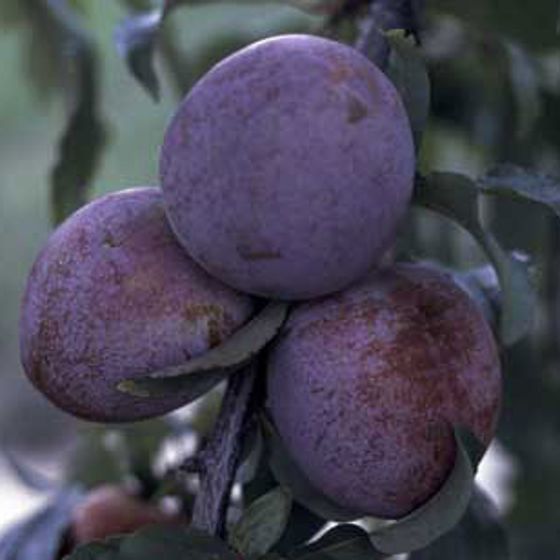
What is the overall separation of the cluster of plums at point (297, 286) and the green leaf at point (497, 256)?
33 mm

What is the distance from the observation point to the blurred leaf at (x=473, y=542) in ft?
3.72

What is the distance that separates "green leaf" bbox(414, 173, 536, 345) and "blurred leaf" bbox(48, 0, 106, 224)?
1.82ft

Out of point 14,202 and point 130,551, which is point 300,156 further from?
point 14,202

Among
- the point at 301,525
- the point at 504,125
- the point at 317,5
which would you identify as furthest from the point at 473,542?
the point at 504,125

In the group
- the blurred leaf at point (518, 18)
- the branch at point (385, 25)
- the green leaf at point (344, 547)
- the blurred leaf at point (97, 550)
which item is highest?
the branch at point (385, 25)

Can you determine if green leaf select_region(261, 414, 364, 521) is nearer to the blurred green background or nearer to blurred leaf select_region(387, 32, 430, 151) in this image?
blurred leaf select_region(387, 32, 430, 151)

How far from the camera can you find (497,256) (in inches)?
34.7

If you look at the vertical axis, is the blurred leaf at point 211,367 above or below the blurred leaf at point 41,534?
above

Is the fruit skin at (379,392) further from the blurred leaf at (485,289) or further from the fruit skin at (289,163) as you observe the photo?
the blurred leaf at (485,289)

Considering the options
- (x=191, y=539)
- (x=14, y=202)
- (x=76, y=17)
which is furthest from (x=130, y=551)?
(x=14, y=202)

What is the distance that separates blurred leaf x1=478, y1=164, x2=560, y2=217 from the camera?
35.0 inches

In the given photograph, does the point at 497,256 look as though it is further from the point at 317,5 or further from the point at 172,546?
the point at 317,5

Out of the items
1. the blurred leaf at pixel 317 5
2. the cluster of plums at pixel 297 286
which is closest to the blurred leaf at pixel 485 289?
the cluster of plums at pixel 297 286

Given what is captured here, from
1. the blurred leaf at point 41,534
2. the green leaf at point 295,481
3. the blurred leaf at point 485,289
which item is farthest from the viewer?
the blurred leaf at point 41,534
